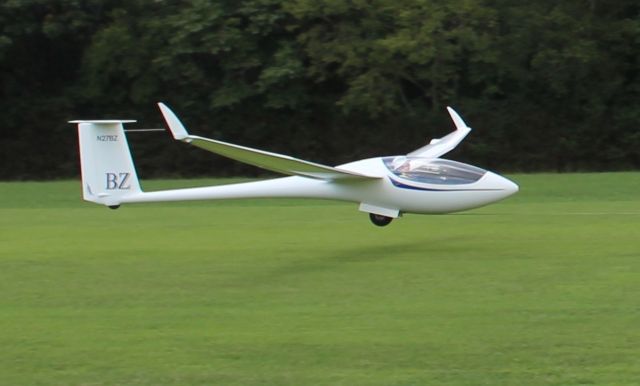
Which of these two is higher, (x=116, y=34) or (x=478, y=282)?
(x=116, y=34)

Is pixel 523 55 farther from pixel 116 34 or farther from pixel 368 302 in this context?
pixel 368 302

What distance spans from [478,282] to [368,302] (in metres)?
1.77

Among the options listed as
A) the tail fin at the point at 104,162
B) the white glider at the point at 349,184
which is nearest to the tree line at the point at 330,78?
the white glider at the point at 349,184

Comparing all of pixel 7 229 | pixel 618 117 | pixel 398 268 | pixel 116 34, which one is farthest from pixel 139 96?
pixel 398 268

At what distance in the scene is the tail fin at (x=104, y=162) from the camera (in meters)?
17.0

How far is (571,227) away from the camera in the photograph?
19250mm

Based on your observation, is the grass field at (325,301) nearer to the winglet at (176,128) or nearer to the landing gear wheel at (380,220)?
the landing gear wheel at (380,220)

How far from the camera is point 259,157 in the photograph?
15.4m

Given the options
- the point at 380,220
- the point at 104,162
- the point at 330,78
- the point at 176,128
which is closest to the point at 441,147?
the point at 380,220

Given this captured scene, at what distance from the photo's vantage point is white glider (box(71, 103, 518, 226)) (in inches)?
663

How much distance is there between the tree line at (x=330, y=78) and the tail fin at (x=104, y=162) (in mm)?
24000

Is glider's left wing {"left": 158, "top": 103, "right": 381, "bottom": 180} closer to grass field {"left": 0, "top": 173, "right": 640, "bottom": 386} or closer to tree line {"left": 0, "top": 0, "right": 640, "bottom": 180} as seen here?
grass field {"left": 0, "top": 173, "right": 640, "bottom": 386}

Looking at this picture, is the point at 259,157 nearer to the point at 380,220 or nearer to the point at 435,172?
the point at 435,172

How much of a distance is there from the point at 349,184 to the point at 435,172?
1315 mm
